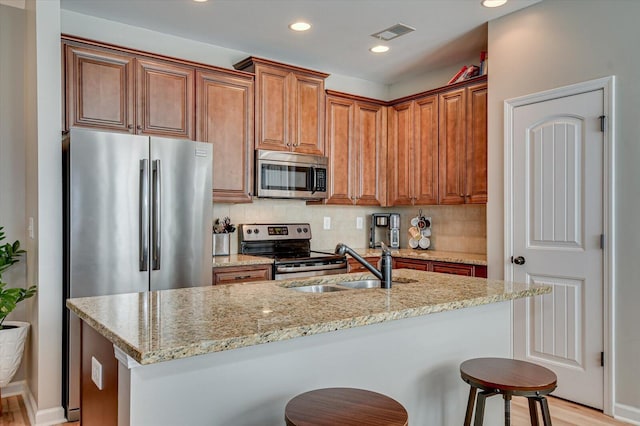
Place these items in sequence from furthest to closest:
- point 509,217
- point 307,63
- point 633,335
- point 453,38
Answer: point 307,63 < point 453,38 < point 509,217 < point 633,335

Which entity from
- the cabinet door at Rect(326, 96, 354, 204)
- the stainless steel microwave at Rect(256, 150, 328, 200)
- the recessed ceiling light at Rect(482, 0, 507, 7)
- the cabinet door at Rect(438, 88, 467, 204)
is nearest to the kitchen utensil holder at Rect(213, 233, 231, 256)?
the stainless steel microwave at Rect(256, 150, 328, 200)

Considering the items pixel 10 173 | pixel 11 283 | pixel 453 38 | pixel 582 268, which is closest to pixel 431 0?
pixel 453 38

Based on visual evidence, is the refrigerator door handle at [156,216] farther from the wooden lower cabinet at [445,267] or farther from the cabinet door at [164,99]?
the wooden lower cabinet at [445,267]

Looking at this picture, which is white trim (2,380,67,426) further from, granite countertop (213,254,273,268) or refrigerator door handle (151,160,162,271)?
granite countertop (213,254,273,268)

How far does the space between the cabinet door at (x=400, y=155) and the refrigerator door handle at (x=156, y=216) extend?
2473 millimetres

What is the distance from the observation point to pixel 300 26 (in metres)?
3.62

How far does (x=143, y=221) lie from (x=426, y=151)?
104 inches

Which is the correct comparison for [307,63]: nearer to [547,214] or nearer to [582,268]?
[547,214]

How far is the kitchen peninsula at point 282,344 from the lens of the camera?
1322mm

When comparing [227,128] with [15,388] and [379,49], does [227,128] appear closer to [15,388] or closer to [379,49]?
[379,49]

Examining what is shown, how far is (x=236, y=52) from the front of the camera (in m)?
4.20

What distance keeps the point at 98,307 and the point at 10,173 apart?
7.33 ft

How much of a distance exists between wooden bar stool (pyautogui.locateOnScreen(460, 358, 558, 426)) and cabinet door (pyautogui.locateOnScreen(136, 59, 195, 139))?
2.67 metres

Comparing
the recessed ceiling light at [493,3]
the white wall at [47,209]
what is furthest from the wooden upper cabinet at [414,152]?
the white wall at [47,209]
